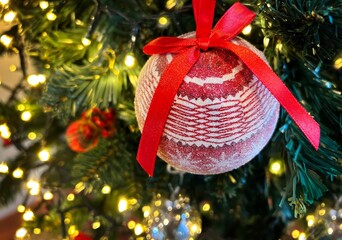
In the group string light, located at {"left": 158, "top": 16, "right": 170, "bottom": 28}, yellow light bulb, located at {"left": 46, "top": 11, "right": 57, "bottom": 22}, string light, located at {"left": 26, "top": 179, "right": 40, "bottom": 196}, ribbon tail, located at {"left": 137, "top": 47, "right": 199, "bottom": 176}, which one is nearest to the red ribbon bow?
ribbon tail, located at {"left": 137, "top": 47, "right": 199, "bottom": 176}

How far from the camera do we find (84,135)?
65 cm

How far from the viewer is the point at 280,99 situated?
15.3 inches

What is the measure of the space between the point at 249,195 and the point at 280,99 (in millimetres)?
398

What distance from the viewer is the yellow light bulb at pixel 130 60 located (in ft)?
1.78

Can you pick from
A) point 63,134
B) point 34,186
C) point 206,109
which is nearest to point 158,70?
point 206,109

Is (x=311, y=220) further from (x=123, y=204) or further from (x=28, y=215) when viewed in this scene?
(x=28, y=215)

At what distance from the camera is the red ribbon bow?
1.26 ft

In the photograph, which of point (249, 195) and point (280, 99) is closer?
point (280, 99)

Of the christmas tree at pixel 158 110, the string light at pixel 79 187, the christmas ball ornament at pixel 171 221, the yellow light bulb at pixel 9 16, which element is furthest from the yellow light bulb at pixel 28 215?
the yellow light bulb at pixel 9 16

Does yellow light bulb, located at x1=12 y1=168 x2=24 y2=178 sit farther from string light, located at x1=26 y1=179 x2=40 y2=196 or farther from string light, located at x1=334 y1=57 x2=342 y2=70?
string light, located at x1=334 y1=57 x2=342 y2=70

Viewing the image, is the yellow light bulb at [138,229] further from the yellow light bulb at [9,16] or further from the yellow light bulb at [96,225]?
the yellow light bulb at [9,16]

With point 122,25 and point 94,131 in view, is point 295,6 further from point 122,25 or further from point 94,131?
point 94,131

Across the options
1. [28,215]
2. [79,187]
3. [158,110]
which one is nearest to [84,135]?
[79,187]

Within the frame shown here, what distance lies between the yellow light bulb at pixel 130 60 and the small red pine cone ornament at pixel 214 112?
0.41 feet
